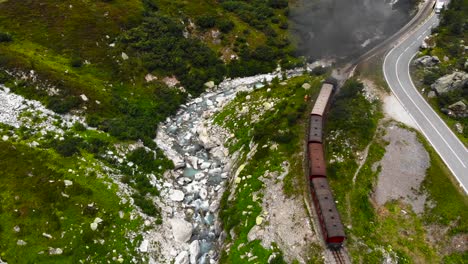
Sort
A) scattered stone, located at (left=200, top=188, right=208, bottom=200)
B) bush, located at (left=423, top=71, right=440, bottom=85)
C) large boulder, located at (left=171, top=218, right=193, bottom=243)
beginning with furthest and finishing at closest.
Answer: bush, located at (left=423, top=71, right=440, bottom=85)
scattered stone, located at (left=200, top=188, right=208, bottom=200)
large boulder, located at (left=171, top=218, right=193, bottom=243)

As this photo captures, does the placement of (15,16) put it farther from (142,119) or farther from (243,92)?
(243,92)

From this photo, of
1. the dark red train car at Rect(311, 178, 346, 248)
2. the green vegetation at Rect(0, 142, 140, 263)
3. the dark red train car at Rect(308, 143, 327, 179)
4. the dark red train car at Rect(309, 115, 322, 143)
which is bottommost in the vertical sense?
the green vegetation at Rect(0, 142, 140, 263)

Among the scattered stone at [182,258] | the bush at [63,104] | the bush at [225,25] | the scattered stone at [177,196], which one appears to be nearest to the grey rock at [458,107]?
the scattered stone at [177,196]

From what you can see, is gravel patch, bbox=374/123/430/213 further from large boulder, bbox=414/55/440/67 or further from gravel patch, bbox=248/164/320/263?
large boulder, bbox=414/55/440/67

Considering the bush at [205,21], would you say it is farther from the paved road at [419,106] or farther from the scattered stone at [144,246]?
the scattered stone at [144,246]

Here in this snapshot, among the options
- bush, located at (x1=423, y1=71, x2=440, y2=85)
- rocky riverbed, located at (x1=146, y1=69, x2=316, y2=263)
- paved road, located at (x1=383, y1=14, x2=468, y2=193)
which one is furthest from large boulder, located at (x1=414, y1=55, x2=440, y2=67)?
rocky riverbed, located at (x1=146, y1=69, x2=316, y2=263)

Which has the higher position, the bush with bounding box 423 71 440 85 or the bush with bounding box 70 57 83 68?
the bush with bounding box 423 71 440 85

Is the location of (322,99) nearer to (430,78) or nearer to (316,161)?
(316,161)

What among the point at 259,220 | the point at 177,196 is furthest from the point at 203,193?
the point at 259,220

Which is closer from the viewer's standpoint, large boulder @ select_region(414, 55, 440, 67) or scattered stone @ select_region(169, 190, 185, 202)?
scattered stone @ select_region(169, 190, 185, 202)
